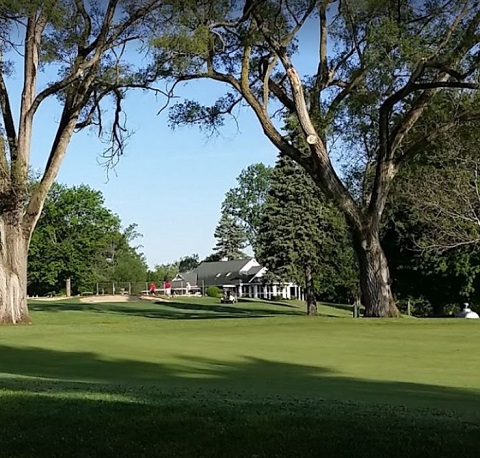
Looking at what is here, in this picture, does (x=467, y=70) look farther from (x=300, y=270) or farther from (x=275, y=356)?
Answer: (x=300, y=270)

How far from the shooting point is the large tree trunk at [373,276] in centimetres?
2616

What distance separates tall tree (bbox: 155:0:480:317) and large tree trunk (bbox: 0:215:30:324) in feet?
23.5

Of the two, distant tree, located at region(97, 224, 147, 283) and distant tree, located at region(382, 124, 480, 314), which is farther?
distant tree, located at region(97, 224, 147, 283)

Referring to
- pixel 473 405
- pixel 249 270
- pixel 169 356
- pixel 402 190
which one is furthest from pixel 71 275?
pixel 473 405

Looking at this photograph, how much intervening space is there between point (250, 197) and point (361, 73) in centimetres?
7818

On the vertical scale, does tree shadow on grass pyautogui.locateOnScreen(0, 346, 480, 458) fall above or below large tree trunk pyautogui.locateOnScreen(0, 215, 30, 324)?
below

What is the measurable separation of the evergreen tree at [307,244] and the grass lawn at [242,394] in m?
25.4

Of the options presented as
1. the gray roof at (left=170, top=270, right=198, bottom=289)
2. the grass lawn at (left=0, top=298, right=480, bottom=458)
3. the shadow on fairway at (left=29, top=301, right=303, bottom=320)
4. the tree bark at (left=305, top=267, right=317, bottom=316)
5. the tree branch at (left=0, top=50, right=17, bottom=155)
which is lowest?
the grass lawn at (left=0, top=298, right=480, bottom=458)

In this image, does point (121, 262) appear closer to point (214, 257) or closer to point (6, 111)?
point (214, 257)

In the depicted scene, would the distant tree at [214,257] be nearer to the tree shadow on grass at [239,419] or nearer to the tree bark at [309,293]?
the tree bark at [309,293]

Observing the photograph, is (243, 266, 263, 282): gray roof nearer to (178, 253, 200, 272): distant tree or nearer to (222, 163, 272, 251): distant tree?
(222, 163, 272, 251): distant tree

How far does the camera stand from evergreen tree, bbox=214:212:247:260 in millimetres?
120250

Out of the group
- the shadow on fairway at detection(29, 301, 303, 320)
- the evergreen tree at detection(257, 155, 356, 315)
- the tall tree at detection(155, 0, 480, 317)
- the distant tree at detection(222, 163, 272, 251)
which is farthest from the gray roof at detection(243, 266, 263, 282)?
the tall tree at detection(155, 0, 480, 317)

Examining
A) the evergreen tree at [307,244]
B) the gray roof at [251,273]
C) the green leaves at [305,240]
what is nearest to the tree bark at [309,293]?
the evergreen tree at [307,244]
